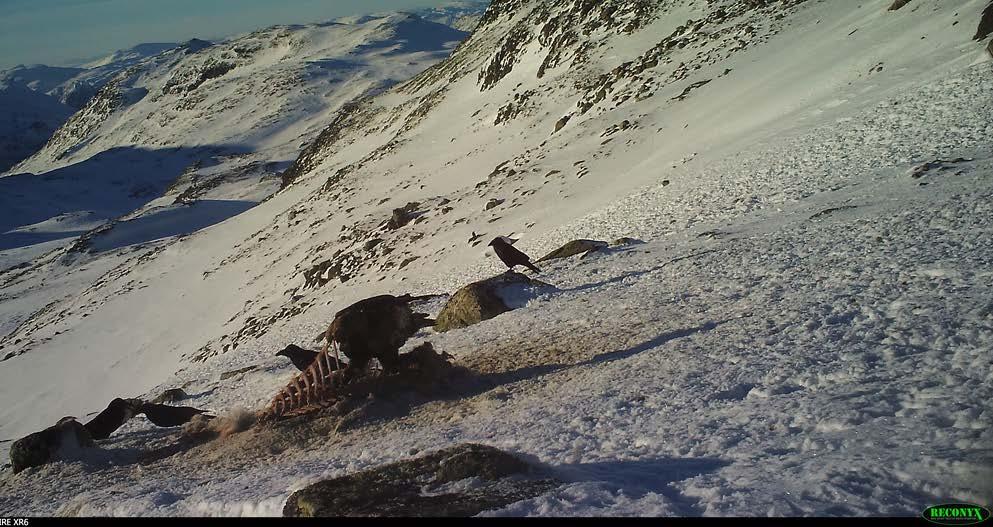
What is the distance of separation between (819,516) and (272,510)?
364cm

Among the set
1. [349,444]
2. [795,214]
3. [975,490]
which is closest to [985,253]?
[795,214]

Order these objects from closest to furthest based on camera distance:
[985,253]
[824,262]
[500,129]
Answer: [985,253] → [824,262] → [500,129]

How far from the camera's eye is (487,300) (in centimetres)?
1088

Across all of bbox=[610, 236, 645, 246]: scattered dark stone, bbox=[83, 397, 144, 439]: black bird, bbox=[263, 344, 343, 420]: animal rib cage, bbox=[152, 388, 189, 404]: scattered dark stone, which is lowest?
bbox=[610, 236, 645, 246]: scattered dark stone

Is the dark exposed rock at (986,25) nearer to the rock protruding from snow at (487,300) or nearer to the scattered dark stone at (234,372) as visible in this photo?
the rock protruding from snow at (487,300)

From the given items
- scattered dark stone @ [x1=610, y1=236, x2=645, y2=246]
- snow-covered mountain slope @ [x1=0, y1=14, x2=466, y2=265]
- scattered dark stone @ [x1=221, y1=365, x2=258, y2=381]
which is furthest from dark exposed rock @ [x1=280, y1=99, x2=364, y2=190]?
scattered dark stone @ [x1=610, y1=236, x2=645, y2=246]

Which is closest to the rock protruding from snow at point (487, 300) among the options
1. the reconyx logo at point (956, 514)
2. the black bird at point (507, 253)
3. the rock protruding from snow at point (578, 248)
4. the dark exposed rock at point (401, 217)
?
the black bird at point (507, 253)

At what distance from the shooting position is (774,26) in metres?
29.2

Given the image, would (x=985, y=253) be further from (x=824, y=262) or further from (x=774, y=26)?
(x=774, y=26)

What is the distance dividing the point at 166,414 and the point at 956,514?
9286 millimetres

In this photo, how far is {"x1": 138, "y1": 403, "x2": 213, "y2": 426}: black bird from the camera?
27.7ft

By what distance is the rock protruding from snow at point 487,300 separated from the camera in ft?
35.3

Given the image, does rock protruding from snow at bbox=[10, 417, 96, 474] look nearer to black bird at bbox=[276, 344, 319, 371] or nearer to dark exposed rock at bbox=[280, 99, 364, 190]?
black bird at bbox=[276, 344, 319, 371]

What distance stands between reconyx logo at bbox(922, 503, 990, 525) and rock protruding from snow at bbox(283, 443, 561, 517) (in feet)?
7.08
